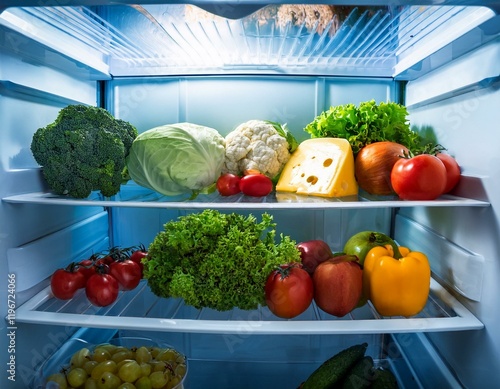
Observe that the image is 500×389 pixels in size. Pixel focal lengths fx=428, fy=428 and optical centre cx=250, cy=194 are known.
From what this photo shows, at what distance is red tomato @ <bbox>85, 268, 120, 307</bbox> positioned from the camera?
4.76 ft

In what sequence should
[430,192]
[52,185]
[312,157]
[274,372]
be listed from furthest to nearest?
[274,372] → [312,157] → [52,185] → [430,192]

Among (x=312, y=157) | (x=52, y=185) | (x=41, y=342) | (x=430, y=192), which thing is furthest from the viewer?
(x=312, y=157)

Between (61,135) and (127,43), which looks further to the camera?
(127,43)

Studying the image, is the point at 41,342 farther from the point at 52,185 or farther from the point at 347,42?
the point at 347,42

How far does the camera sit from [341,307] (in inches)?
54.6

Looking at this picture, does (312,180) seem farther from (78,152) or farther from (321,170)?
(78,152)

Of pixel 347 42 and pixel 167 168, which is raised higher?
pixel 347 42

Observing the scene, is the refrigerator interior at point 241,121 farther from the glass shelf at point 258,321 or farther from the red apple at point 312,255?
the red apple at point 312,255

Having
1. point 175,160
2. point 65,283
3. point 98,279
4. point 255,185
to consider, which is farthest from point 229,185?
point 65,283

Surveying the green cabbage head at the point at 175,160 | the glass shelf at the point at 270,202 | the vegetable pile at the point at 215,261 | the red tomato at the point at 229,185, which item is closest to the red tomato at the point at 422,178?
the glass shelf at the point at 270,202

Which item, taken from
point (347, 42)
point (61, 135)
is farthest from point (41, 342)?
point (347, 42)

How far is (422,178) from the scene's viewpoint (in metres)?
1.33

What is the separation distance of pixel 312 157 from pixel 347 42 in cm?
48

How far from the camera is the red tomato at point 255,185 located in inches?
59.6
